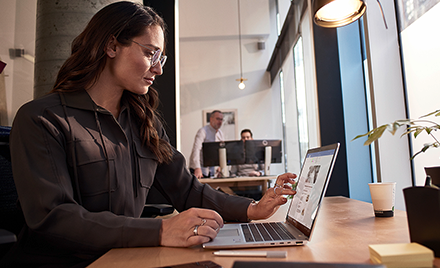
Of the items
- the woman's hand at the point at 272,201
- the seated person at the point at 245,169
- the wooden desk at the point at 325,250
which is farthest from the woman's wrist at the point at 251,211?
the seated person at the point at 245,169

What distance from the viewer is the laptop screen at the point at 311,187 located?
77 centimetres

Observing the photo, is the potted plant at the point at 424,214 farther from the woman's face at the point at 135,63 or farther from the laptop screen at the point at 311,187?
the woman's face at the point at 135,63

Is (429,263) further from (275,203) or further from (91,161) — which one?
(91,161)

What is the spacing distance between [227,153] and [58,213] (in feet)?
10.6

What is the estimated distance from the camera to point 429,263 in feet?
1.67

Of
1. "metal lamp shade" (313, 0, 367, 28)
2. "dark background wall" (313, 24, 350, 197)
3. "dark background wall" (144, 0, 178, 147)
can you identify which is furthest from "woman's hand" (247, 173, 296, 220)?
"dark background wall" (313, 24, 350, 197)

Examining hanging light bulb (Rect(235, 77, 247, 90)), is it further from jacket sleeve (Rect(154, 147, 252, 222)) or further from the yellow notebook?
the yellow notebook

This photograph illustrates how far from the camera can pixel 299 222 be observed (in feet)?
2.82

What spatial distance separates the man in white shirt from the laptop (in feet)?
10.1

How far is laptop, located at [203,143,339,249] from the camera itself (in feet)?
2.42

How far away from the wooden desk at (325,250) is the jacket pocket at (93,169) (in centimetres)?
33

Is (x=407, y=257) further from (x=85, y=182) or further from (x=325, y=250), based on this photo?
(x=85, y=182)

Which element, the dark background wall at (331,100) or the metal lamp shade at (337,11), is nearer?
the metal lamp shade at (337,11)

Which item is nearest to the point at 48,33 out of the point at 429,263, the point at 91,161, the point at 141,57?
the point at 141,57
